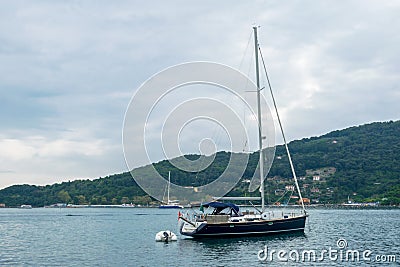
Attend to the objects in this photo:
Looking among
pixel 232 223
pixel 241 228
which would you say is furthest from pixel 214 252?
pixel 241 228

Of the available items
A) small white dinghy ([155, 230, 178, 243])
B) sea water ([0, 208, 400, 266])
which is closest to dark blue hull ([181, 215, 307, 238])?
sea water ([0, 208, 400, 266])

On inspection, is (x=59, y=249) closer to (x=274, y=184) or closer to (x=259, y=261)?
(x=259, y=261)

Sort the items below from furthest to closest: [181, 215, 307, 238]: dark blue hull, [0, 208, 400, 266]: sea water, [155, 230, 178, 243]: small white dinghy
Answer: [155, 230, 178, 243]: small white dinghy, [181, 215, 307, 238]: dark blue hull, [0, 208, 400, 266]: sea water

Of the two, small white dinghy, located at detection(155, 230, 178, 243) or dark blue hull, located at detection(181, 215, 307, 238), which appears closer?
dark blue hull, located at detection(181, 215, 307, 238)

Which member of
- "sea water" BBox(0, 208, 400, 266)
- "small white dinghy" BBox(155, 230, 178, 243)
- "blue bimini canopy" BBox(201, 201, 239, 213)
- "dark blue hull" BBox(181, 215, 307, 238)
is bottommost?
"sea water" BBox(0, 208, 400, 266)

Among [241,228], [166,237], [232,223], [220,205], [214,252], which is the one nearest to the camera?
[214,252]

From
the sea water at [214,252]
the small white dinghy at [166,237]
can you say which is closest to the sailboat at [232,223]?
the sea water at [214,252]

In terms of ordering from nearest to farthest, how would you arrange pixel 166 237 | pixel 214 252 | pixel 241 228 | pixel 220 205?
pixel 214 252
pixel 241 228
pixel 220 205
pixel 166 237

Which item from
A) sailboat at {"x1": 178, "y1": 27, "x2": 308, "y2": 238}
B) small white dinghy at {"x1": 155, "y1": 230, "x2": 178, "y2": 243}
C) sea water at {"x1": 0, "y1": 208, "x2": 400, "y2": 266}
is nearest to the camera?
sea water at {"x1": 0, "y1": 208, "x2": 400, "y2": 266}

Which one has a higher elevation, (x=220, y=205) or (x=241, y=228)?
(x=220, y=205)

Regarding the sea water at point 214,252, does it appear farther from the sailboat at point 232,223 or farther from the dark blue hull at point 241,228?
the sailboat at point 232,223

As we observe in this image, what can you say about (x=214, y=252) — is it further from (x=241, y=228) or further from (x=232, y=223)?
(x=241, y=228)

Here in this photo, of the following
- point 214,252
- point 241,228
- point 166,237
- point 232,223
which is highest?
point 232,223

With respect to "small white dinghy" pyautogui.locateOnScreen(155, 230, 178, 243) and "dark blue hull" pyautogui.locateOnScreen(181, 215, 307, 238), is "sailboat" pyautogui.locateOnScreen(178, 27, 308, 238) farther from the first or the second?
"small white dinghy" pyautogui.locateOnScreen(155, 230, 178, 243)
